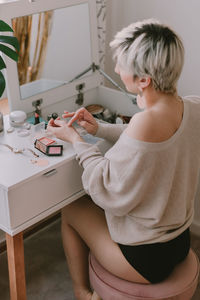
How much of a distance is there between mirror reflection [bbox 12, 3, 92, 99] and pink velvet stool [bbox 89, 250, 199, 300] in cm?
75

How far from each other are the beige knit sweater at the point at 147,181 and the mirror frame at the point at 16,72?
0.36m

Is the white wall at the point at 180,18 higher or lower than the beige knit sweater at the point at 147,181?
higher

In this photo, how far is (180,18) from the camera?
6.29 feet

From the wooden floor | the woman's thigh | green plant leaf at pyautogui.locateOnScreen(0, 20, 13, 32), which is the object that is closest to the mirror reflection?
green plant leaf at pyautogui.locateOnScreen(0, 20, 13, 32)

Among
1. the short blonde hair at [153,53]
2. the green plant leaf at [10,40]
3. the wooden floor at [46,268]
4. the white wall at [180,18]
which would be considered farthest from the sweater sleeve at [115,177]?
the white wall at [180,18]

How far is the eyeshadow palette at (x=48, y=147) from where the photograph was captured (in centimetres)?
141

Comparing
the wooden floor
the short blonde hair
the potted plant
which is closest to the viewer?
the short blonde hair

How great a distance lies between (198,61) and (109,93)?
45 centimetres

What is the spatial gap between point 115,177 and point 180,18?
104 centimetres

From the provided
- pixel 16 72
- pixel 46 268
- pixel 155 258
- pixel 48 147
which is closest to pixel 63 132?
pixel 48 147

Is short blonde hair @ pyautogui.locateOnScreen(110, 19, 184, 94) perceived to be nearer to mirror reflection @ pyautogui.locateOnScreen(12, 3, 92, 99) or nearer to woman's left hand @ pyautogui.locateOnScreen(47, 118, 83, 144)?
woman's left hand @ pyautogui.locateOnScreen(47, 118, 83, 144)

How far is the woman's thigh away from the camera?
1317 mm

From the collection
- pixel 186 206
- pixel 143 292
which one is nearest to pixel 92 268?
pixel 143 292

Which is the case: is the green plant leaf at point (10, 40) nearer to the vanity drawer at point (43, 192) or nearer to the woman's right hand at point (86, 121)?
the woman's right hand at point (86, 121)
